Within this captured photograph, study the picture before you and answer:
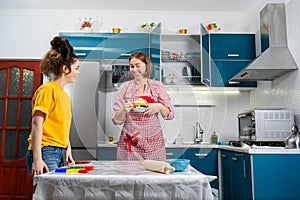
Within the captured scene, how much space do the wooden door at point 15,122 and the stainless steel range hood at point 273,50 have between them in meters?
2.53

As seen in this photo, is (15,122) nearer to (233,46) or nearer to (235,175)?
(235,175)

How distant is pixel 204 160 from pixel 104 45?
5.63 ft

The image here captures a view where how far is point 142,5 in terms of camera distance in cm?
356

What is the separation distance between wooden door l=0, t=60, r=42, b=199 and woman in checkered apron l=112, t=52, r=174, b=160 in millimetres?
2252

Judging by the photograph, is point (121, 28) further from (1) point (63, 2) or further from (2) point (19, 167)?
(2) point (19, 167)

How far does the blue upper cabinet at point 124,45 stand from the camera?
3408 mm

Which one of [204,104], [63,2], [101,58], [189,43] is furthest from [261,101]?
[63,2]

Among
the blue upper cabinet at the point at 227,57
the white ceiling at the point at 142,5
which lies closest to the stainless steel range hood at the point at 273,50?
the blue upper cabinet at the point at 227,57

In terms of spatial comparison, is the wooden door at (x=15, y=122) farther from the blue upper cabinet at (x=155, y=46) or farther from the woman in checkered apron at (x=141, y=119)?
the woman in checkered apron at (x=141, y=119)

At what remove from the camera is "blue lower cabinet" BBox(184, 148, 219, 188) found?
305 cm

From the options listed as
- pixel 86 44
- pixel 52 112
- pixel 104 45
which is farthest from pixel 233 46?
pixel 52 112

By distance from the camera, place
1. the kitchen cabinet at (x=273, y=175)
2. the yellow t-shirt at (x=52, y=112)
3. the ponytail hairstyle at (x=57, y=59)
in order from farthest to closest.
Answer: the kitchen cabinet at (x=273, y=175)
the ponytail hairstyle at (x=57, y=59)
the yellow t-shirt at (x=52, y=112)

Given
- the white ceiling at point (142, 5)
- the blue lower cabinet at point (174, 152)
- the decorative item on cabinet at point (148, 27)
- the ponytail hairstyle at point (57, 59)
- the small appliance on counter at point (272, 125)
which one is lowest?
the blue lower cabinet at point (174, 152)

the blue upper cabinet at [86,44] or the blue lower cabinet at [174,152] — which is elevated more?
the blue upper cabinet at [86,44]
